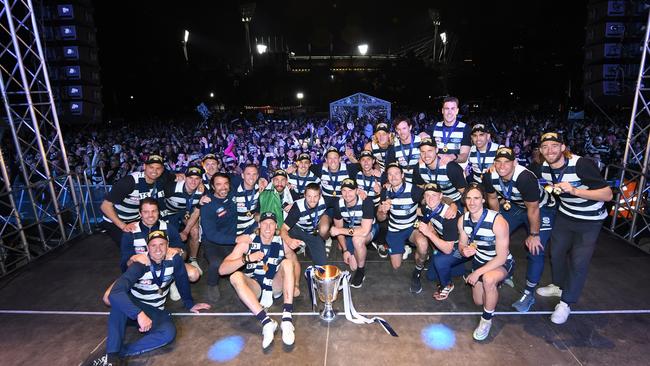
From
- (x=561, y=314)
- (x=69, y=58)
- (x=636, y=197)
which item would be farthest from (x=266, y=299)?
(x=69, y=58)

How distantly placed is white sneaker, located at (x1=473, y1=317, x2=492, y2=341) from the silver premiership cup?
5.42ft

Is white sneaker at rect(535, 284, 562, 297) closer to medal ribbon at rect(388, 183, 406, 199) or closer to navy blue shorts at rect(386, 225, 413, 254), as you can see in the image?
navy blue shorts at rect(386, 225, 413, 254)

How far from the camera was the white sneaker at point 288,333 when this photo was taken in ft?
13.3

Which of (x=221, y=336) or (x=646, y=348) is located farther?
(x=221, y=336)

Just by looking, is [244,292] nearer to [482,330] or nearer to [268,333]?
[268,333]

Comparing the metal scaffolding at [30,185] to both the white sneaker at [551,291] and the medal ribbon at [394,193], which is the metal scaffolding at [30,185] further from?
the white sneaker at [551,291]

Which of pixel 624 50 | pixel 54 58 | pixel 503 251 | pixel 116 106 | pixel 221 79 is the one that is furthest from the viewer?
pixel 221 79

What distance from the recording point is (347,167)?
6590 mm

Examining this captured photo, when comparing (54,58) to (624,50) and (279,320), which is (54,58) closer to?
(279,320)

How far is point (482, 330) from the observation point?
13.4 ft

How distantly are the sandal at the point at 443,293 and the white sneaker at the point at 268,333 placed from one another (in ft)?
7.31

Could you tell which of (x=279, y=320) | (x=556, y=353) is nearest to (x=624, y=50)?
(x=556, y=353)

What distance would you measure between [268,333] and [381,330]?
133 centimetres

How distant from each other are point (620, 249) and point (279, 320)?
616 cm
